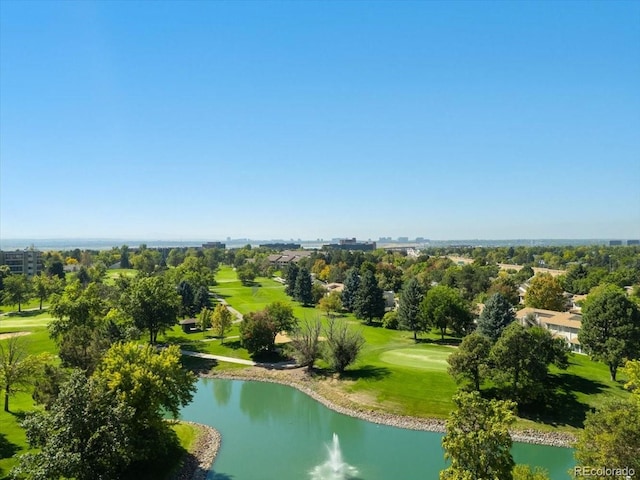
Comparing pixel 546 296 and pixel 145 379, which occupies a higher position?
pixel 145 379

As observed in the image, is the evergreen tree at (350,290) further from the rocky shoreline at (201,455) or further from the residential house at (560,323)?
the rocky shoreline at (201,455)

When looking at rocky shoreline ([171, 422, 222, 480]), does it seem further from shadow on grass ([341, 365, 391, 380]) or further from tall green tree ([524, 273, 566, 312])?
tall green tree ([524, 273, 566, 312])

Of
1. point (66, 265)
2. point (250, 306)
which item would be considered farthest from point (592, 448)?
point (66, 265)


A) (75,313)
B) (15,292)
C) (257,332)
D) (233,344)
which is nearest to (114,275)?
(15,292)

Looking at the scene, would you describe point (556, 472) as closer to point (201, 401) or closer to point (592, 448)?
point (592, 448)

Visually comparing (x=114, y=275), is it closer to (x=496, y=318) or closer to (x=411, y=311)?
(x=411, y=311)

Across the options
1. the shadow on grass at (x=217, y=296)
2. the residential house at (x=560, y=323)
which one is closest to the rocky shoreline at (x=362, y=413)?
the residential house at (x=560, y=323)
